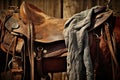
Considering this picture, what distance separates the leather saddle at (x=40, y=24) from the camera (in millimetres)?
1557

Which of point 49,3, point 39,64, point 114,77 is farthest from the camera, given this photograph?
point 49,3

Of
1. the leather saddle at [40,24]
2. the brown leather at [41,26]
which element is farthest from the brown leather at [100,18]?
the brown leather at [41,26]

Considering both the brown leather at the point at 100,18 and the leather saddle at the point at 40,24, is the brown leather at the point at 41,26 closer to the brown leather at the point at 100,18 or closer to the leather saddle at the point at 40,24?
the leather saddle at the point at 40,24

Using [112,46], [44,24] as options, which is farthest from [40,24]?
[112,46]

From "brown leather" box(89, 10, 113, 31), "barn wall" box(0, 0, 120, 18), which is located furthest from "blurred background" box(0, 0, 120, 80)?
"brown leather" box(89, 10, 113, 31)

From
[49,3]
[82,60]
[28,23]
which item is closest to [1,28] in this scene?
[28,23]

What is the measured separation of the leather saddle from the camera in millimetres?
1557

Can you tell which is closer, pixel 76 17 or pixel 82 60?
pixel 82 60

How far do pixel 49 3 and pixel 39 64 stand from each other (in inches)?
66.2

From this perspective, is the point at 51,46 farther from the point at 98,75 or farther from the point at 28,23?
the point at 98,75

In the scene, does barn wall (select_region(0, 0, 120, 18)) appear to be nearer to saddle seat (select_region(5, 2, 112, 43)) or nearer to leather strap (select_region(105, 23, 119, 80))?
saddle seat (select_region(5, 2, 112, 43))

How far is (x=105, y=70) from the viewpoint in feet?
4.79

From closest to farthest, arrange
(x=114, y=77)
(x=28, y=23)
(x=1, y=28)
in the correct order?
(x=114, y=77) < (x=28, y=23) < (x=1, y=28)

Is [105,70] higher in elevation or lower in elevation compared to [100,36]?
lower
